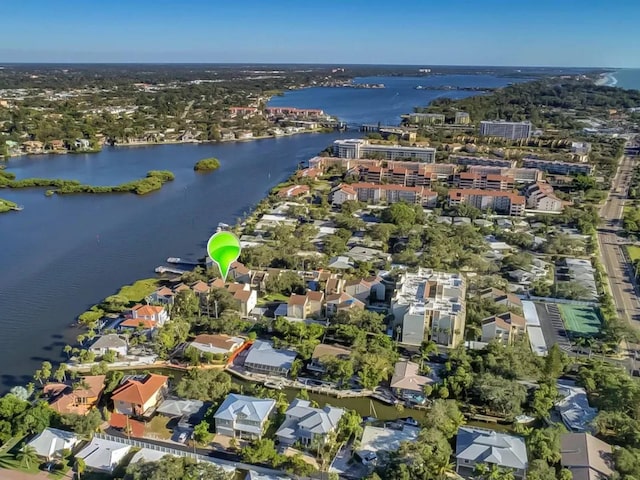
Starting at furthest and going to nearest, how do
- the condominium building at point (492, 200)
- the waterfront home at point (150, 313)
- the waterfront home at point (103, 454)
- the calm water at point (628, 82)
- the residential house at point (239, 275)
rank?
the calm water at point (628, 82) < the condominium building at point (492, 200) < the residential house at point (239, 275) < the waterfront home at point (150, 313) < the waterfront home at point (103, 454)

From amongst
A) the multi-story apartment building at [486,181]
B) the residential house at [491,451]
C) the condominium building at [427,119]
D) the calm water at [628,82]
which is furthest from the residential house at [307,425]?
Answer: the calm water at [628,82]

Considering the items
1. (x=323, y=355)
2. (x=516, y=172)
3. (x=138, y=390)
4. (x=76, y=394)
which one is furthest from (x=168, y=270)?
(x=516, y=172)

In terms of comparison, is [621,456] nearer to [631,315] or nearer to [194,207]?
[631,315]

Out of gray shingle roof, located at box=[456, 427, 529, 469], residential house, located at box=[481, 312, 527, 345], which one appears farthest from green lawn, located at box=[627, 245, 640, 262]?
gray shingle roof, located at box=[456, 427, 529, 469]

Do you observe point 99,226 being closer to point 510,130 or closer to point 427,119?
point 510,130

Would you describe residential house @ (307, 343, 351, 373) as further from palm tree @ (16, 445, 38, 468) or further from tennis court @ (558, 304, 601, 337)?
tennis court @ (558, 304, 601, 337)

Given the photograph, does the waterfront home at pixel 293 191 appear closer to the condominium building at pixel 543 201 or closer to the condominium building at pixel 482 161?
the condominium building at pixel 543 201

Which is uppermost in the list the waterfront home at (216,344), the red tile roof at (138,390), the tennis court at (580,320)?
the red tile roof at (138,390)
